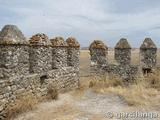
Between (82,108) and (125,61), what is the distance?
6.52 metres

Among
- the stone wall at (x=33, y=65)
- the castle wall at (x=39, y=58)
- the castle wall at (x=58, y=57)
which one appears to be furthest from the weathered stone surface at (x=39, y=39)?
the castle wall at (x=58, y=57)

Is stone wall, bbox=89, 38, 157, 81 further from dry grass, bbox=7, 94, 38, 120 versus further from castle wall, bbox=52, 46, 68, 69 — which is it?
dry grass, bbox=7, 94, 38, 120

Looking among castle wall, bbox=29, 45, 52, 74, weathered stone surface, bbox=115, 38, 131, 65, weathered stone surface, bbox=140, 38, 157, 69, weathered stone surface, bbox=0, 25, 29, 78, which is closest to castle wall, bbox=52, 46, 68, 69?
castle wall, bbox=29, 45, 52, 74

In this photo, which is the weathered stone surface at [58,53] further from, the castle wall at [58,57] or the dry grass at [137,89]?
the dry grass at [137,89]

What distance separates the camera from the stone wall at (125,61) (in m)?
17.6

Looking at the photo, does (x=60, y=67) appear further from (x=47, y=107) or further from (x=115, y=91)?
(x=47, y=107)

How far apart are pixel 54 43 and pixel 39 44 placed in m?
1.74

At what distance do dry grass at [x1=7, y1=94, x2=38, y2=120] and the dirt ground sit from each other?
183 millimetres

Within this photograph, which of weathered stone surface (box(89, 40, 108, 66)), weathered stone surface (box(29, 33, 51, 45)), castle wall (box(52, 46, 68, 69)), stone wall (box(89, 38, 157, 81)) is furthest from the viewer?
weathered stone surface (box(89, 40, 108, 66))

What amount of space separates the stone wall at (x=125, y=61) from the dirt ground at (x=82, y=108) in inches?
130

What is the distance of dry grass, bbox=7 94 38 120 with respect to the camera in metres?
10.4

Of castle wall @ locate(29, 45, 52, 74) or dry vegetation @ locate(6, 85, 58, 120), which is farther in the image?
castle wall @ locate(29, 45, 52, 74)

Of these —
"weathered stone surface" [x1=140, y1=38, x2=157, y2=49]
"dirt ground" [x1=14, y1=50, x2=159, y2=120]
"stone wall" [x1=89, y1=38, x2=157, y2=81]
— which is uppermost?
"weathered stone surface" [x1=140, y1=38, x2=157, y2=49]

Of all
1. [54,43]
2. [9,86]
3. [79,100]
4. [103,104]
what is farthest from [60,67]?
[9,86]
